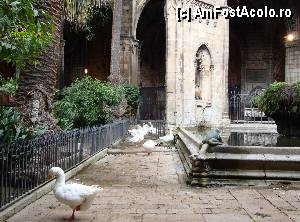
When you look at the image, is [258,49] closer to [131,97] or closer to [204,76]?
[204,76]

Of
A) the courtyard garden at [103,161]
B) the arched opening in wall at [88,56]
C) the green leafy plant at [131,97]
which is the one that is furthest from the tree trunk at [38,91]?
the arched opening in wall at [88,56]

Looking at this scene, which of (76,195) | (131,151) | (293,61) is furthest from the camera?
(293,61)

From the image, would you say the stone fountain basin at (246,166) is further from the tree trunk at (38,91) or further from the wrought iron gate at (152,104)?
the wrought iron gate at (152,104)

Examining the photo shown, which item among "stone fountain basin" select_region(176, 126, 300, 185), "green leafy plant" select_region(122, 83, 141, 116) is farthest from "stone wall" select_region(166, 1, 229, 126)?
"stone fountain basin" select_region(176, 126, 300, 185)

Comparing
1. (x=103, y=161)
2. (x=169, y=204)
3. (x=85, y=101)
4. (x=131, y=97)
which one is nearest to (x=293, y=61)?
(x=131, y=97)

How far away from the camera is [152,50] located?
31375 mm

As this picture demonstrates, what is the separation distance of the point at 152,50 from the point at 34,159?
25.6 metres

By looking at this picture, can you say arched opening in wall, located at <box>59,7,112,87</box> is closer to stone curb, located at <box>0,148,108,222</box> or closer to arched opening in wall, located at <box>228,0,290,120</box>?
arched opening in wall, located at <box>228,0,290,120</box>

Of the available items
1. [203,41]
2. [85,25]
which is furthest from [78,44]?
[203,41]

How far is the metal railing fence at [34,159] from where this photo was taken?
5.38 m

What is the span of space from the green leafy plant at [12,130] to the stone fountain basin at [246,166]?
8.75 ft

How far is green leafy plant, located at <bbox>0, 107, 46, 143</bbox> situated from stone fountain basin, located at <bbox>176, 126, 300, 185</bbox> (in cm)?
267

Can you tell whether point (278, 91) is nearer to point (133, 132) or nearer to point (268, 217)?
point (268, 217)

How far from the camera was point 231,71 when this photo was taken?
3048 centimetres
